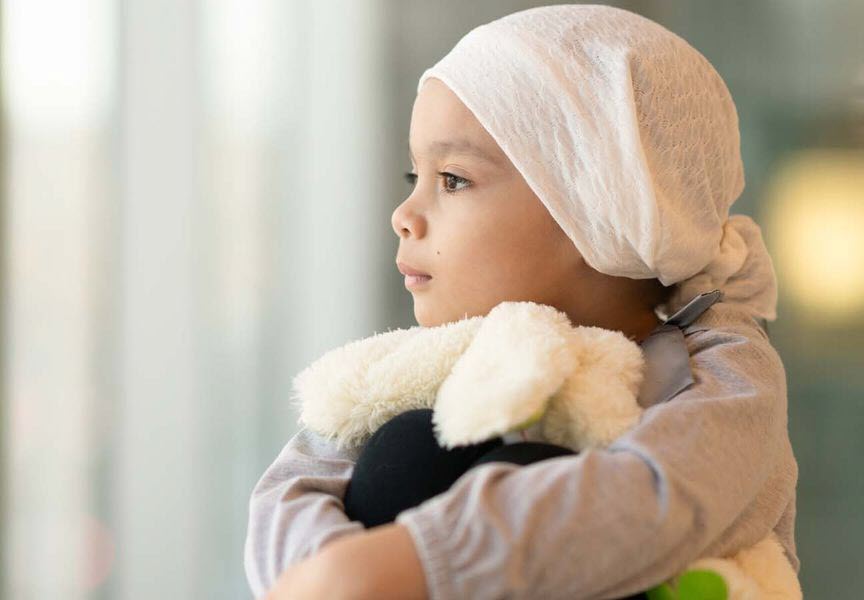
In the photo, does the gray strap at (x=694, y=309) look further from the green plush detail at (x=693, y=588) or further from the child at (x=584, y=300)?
the green plush detail at (x=693, y=588)

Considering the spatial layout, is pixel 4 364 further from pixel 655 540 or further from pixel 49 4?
pixel 655 540

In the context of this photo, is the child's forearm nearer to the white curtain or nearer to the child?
the child

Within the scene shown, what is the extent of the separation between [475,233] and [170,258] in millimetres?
884

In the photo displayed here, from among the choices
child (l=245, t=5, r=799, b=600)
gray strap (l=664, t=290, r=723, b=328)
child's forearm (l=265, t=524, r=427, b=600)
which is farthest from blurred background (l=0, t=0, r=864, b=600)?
child's forearm (l=265, t=524, r=427, b=600)

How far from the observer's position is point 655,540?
0.70 metres

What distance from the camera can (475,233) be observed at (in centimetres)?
96

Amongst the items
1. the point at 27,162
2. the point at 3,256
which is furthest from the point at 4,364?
the point at 27,162

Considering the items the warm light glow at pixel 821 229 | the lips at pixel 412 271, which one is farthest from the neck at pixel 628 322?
the warm light glow at pixel 821 229

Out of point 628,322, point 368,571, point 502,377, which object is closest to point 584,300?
point 628,322

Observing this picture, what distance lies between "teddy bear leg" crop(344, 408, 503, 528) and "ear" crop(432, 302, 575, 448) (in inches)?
0.6

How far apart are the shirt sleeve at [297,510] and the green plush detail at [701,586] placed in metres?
0.24

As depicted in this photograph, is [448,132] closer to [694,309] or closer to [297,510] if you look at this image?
[694,309]

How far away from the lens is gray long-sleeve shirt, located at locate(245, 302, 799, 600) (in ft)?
2.18

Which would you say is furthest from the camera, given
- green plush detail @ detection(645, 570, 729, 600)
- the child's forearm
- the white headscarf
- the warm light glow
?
the warm light glow
